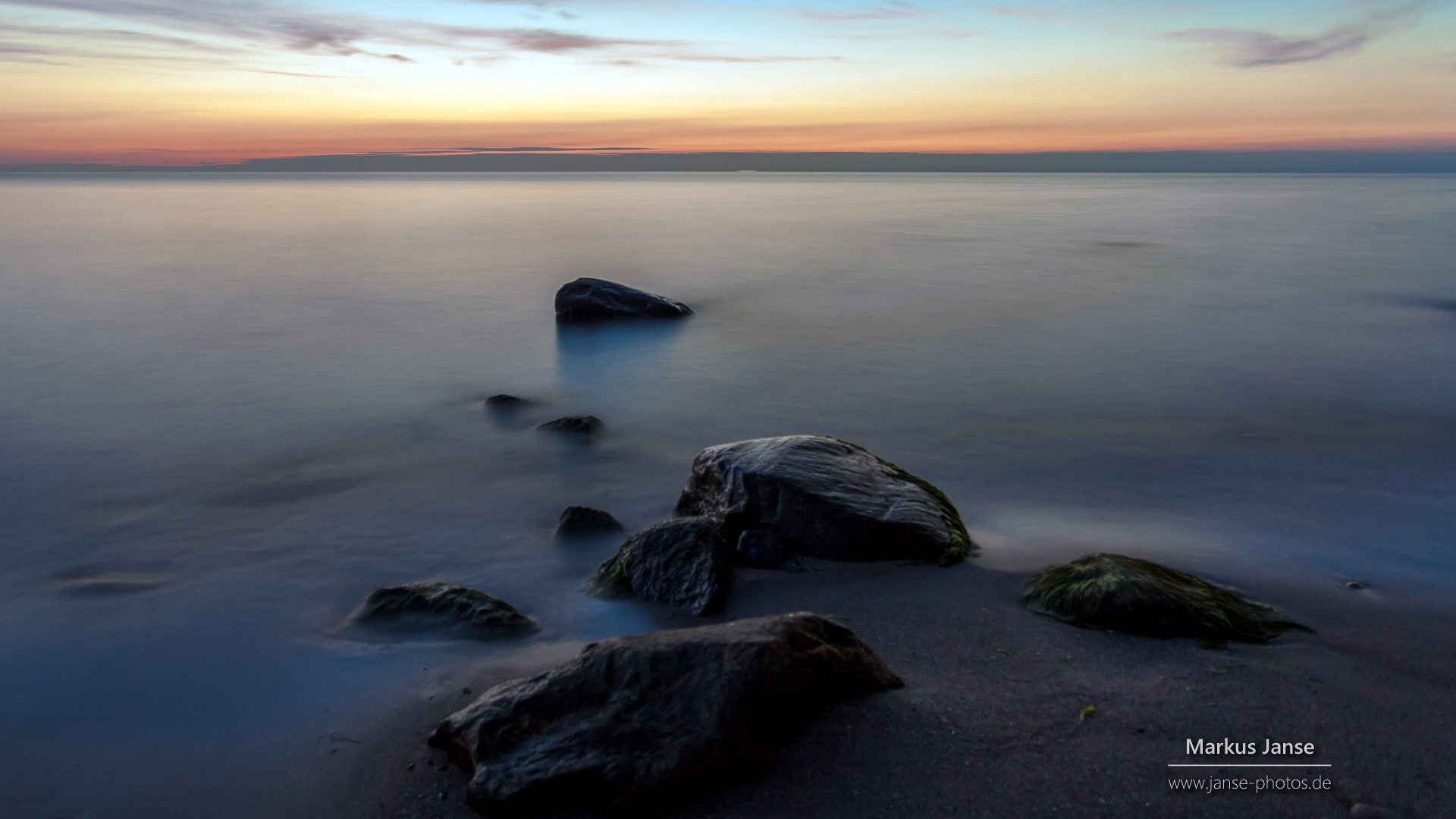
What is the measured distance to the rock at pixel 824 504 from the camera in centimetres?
486

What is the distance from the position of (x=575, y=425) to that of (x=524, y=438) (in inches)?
18.5

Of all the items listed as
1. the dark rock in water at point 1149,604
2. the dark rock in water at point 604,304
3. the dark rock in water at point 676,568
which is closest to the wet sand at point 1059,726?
the dark rock in water at point 1149,604

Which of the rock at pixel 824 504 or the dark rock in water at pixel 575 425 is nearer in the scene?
the rock at pixel 824 504

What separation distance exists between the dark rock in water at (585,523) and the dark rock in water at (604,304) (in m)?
8.60

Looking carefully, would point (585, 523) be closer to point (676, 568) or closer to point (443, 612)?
point (676, 568)

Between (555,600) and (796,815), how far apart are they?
2.31 metres

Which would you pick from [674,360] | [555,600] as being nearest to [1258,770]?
[555,600]

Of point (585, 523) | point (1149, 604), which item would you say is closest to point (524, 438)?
point (585, 523)

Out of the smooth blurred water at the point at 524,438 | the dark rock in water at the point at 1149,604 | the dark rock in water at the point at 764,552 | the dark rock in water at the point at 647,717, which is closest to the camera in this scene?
the dark rock in water at the point at 647,717

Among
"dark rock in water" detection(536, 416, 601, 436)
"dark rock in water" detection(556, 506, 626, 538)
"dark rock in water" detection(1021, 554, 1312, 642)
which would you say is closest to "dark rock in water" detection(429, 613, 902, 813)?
"dark rock in water" detection(1021, 554, 1312, 642)

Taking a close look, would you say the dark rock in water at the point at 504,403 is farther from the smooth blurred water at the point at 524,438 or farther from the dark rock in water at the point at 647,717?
the dark rock in water at the point at 647,717

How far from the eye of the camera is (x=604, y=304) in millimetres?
14203

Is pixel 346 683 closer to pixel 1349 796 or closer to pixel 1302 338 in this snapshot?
pixel 1349 796

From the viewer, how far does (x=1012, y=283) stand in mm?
18750
